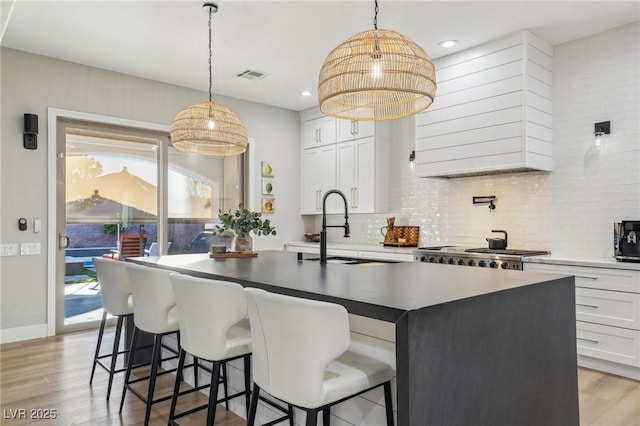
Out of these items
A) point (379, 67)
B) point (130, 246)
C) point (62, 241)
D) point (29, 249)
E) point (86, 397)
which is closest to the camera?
point (379, 67)

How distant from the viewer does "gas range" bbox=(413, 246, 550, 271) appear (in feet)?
12.3

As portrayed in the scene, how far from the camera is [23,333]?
4.25 metres

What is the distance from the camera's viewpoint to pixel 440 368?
1459 millimetres

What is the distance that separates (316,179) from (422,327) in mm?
4969

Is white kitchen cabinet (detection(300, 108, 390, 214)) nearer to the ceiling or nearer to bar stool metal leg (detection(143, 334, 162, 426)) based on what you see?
the ceiling

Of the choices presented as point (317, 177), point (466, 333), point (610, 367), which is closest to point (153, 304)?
point (466, 333)

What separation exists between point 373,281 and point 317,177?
14.4ft

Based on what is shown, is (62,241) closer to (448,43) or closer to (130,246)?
(130,246)

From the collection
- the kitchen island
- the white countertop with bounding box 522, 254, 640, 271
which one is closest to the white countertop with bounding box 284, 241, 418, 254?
the white countertop with bounding box 522, 254, 640, 271

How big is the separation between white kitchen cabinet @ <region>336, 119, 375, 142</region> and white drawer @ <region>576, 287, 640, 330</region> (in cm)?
300

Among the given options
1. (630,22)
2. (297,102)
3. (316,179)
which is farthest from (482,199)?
(297,102)

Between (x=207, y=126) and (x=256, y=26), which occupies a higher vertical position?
(x=256, y=26)

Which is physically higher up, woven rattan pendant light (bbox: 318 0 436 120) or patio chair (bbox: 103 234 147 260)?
woven rattan pendant light (bbox: 318 0 436 120)

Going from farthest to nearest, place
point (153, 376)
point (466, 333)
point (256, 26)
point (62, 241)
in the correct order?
1. point (62, 241)
2. point (256, 26)
3. point (153, 376)
4. point (466, 333)
